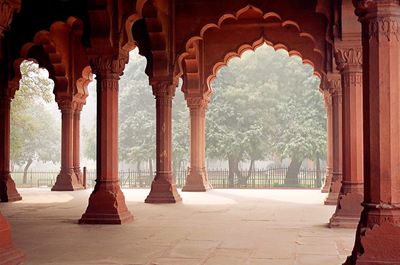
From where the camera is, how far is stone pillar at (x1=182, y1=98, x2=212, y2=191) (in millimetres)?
19562

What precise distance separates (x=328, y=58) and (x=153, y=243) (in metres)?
7.66

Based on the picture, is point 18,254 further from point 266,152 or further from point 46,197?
point 266,152

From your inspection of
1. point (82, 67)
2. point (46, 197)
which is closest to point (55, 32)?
point (82, 67)

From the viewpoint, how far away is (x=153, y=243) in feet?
27.5

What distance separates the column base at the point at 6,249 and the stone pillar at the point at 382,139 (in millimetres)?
4005

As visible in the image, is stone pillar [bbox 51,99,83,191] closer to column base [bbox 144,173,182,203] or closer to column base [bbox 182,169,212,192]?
column base [bbox 182,169,212,192]

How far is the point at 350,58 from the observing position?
991cm

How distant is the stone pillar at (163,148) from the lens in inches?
586

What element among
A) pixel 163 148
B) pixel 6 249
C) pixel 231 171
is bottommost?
pixel 231 171

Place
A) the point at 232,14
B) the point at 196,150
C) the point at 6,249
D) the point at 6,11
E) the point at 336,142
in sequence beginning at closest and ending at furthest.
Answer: the point at 6,249 → the point at 6,11 → the point at 232,14 → the point at 336,142 → the point at 196,150

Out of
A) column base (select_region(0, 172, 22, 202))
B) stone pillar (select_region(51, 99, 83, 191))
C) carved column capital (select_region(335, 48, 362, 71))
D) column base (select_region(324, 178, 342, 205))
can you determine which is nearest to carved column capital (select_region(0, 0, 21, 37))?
carved column capital (select_region(335, 48, 362, 71))

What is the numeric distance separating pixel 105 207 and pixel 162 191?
14.7 feet

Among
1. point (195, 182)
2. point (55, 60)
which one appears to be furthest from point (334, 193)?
point (55, 60)

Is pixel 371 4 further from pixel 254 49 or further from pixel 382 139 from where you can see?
pixel 254 49
